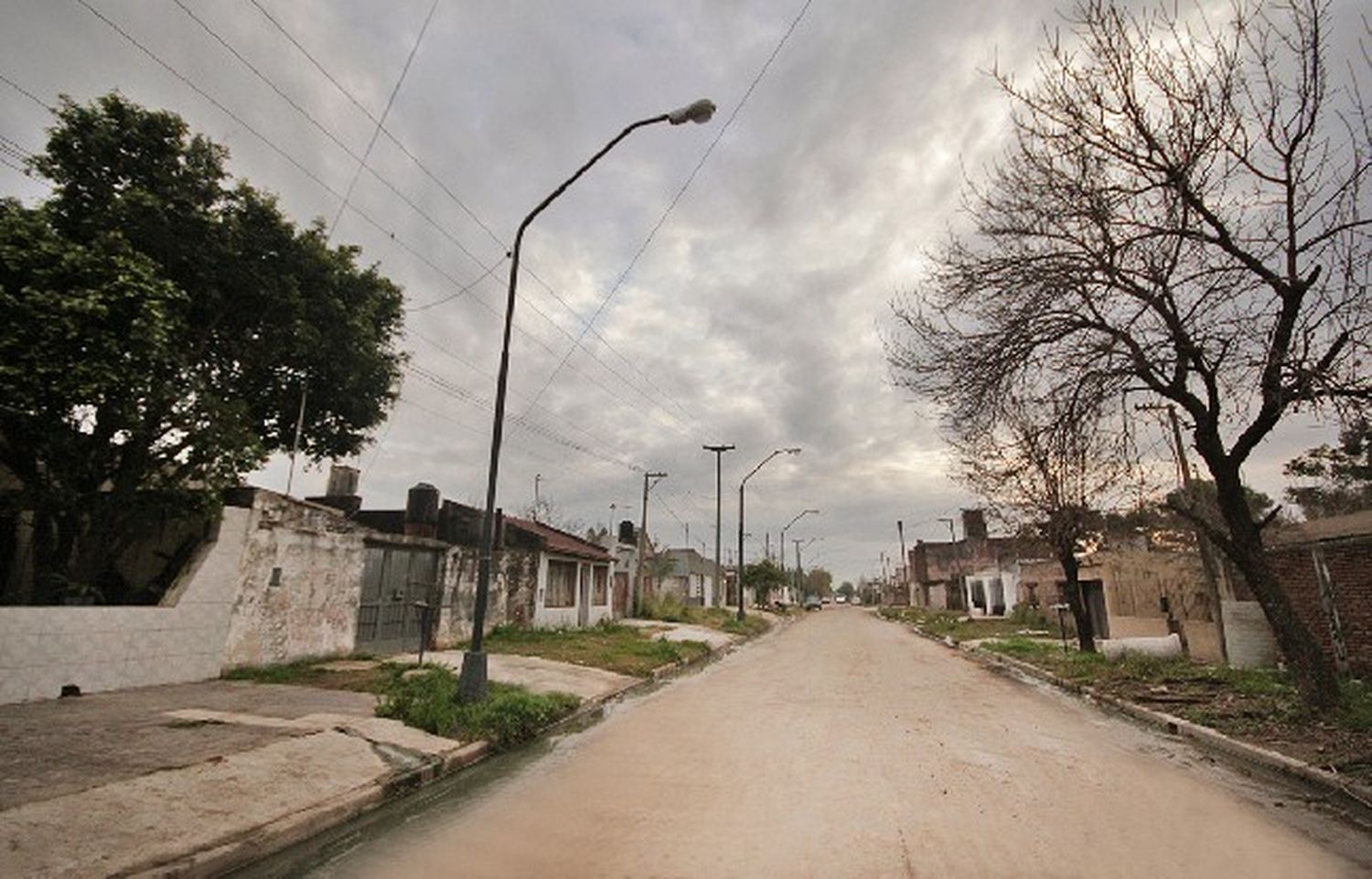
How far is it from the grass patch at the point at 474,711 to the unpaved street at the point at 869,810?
27.2 inches

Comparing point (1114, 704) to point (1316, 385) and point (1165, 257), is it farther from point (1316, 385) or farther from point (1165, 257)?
point (1165, 257)

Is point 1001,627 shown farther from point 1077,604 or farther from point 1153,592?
point 1077,604

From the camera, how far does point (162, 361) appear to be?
34.1 ft

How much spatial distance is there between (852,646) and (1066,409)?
15207 millimetres

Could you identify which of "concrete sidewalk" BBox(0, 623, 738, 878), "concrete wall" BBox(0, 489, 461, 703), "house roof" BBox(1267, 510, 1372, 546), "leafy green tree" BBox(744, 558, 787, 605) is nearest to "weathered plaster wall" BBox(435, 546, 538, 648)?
"concrete wall" BBox(0, 489, 461, 703)

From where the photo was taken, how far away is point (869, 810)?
523cm

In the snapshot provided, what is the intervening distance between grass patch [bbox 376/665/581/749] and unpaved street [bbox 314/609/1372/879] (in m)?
0.69

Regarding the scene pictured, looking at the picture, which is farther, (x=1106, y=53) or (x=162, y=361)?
(x=162, y=361)

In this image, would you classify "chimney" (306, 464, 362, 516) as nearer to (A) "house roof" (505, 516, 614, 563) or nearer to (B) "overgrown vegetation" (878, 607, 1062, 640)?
(A) "house roof" (505, 516, 614, 563)

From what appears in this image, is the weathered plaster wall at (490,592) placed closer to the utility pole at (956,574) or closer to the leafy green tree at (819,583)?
the utility pole at (956,574)

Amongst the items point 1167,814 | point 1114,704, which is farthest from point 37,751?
point 1114,704

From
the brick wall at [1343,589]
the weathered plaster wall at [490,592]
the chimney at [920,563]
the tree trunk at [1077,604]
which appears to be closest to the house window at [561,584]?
the weathered plaster wall at [490,592]

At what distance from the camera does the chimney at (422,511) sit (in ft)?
62.5

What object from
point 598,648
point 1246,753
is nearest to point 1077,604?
point 1246,753
